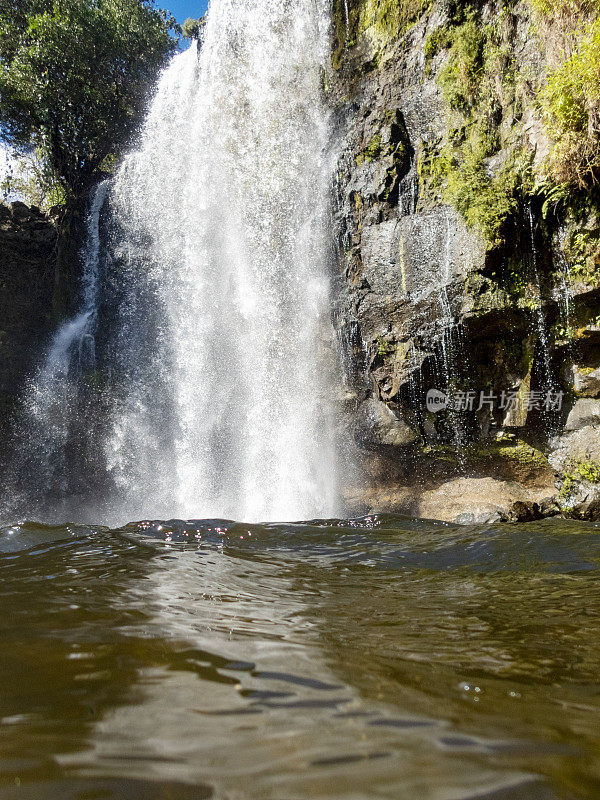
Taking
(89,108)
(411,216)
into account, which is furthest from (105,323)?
(411,216)

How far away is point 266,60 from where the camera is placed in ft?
33.7

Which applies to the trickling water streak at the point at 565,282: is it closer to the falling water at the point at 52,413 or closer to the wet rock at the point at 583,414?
the wet rock at the point at 583,414

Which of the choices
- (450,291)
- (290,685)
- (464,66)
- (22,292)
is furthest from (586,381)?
(22,292)

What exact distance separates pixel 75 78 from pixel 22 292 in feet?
22.3

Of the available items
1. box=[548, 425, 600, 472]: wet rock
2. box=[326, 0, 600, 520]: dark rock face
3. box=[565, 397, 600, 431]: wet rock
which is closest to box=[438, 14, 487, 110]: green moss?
box=[326, 0, 600, 520]: dark rock face

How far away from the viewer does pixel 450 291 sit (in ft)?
22.3

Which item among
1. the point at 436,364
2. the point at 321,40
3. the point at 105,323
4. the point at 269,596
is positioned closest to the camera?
the point at 269,596

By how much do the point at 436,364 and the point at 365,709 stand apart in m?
6.54

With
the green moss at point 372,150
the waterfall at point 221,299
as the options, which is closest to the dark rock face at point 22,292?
the waterfall at point 221,299

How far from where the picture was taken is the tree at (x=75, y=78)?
1367cm

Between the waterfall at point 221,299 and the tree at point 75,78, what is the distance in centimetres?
284

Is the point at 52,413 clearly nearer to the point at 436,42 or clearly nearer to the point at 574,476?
the point at 436,42

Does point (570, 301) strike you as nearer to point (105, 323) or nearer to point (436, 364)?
point (436, 364)

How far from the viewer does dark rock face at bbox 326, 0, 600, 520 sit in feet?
21.1
